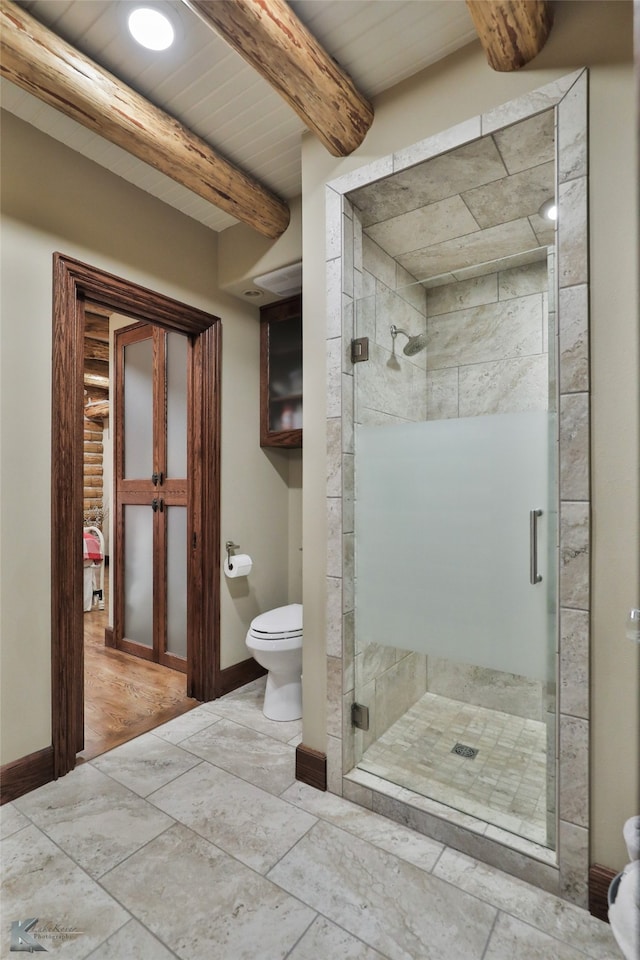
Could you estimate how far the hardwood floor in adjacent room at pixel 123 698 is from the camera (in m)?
2.37

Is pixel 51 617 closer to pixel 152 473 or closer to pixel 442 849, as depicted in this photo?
pixel 152 473

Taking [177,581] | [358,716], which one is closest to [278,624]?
[358,716]

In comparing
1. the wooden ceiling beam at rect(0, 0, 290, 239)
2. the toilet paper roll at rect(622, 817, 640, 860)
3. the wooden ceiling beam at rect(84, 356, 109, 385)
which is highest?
the wooden ceiling beam at rect(0, 0, 290, 239)

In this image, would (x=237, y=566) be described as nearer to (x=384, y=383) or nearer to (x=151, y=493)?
(x=151, y=493)

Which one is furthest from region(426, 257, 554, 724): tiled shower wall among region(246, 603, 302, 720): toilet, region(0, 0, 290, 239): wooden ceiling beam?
region(0, 0, 290, 239): wooden ceiling beam

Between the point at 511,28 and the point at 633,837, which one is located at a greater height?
the point at 511,28

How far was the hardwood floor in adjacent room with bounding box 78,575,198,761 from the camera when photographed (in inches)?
93.1

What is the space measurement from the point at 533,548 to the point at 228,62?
2009 mm

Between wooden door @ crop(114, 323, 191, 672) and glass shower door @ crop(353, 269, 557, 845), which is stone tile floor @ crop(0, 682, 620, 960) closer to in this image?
glass shower door @ crop(353, 269, 557, 845)

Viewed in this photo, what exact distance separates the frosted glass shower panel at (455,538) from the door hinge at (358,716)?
0.90 feet

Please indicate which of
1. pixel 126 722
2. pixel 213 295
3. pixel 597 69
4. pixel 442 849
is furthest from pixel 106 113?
pixel 442 849

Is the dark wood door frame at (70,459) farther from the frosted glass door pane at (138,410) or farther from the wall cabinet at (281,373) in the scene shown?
the frosted glass door pane at (138,410)

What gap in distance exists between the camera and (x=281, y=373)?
3053 millimetres

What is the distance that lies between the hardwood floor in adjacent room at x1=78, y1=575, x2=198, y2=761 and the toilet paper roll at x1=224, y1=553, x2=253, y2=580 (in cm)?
74
